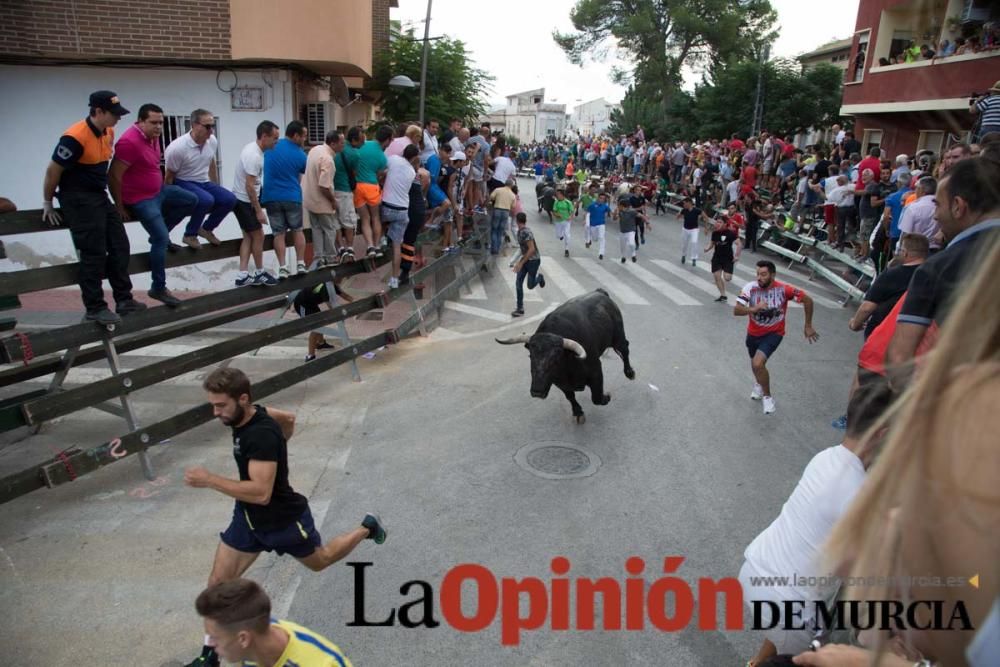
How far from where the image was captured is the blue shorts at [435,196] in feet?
42.8

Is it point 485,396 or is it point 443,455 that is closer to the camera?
point 443,455

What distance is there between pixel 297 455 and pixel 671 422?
414 cm

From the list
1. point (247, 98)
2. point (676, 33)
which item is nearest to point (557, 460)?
point (247, 98)

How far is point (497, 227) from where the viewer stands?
16.5 metres

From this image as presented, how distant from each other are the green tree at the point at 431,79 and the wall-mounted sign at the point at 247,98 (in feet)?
28.2

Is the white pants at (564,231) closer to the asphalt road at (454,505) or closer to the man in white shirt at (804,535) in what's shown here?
the asphalt road at (454,505)

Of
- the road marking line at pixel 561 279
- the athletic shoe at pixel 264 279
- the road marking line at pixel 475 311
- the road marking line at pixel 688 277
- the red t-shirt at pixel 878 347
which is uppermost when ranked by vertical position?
the red t-shirt at pixel 878 347

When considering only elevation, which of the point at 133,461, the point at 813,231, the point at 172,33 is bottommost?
the point at 133,461

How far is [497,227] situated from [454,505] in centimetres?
1142

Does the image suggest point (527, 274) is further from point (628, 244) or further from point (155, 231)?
point (155, 231)

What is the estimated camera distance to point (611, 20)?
51500 millimetres

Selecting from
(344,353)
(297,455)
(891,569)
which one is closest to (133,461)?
(297,455)

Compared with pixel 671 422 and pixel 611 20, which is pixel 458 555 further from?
pixel 611 20

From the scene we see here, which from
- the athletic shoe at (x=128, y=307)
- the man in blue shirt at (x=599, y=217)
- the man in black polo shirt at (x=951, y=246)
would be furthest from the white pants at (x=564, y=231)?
the man in black polo shirt at (x=951, y=246)
